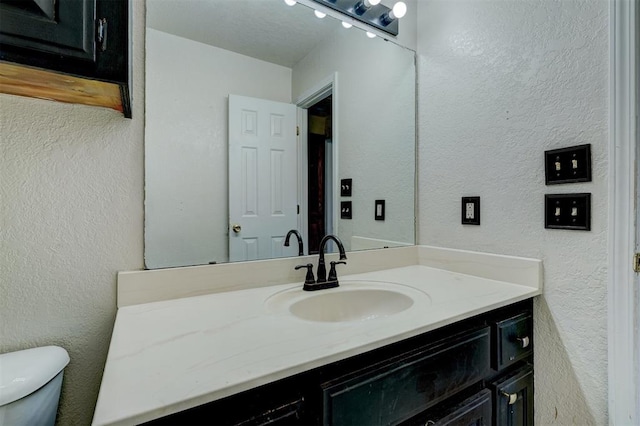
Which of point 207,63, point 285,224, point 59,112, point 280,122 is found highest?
point 207,63

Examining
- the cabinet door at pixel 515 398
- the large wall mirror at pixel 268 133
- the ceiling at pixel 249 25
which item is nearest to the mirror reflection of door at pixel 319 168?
the large wall mirror at pixel 268 133

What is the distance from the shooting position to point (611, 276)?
864mm

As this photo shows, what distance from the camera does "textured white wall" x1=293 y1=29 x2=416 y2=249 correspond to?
1.41m

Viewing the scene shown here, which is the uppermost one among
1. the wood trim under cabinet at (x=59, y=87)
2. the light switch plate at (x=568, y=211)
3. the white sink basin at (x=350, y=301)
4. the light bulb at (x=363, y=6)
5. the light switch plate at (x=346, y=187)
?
the light bulb at (x=363, y=6)

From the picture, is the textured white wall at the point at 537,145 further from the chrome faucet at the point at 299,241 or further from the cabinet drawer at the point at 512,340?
the chrome faucet at the point at 299,241

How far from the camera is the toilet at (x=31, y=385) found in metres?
0.59

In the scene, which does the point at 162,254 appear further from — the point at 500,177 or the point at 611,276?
the point at 611,276

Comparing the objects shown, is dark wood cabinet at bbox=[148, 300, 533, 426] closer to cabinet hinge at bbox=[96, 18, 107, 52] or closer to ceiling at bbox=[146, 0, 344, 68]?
cabinet hinge at bbox=[96, 18, 107, 52]

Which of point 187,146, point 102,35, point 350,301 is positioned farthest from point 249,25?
point 350,301

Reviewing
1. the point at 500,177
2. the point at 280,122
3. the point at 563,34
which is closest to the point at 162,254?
the point at 280,122

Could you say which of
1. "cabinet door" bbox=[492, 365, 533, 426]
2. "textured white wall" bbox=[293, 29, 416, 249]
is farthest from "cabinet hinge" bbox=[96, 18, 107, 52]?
"cabinet door" bbox=[492, 365, 533, 426]

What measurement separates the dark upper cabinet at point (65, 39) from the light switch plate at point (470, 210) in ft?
3.94

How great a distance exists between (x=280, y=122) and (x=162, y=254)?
0.66 m

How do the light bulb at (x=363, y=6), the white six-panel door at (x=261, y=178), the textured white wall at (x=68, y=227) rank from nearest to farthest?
the textured white wall at (x=68, y=227) → the white six-panel door at (x=261, y=178) → the light bulb at (x=363, y=6)
